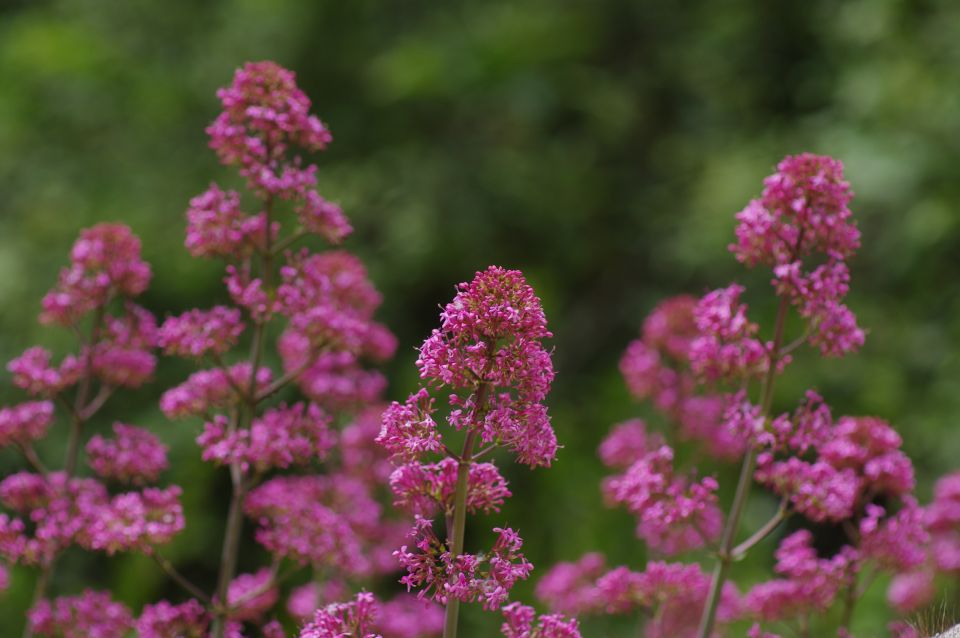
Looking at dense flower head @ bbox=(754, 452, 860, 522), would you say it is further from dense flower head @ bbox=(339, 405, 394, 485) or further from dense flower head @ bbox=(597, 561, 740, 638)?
dense flower head @ bbox=(339, 405, 394, 485)

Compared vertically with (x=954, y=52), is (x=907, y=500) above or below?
below

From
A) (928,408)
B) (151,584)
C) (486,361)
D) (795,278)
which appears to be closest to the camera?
Result: (486,361)

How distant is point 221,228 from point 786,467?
1.59 meters

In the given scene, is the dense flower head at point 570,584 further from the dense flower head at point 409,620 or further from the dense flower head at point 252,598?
the dense flower head at point 252,598

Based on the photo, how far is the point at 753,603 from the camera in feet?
9.66

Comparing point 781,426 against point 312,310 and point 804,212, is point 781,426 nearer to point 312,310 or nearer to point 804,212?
point 804,212

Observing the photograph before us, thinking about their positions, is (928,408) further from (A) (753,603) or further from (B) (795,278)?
(B) (795,278)

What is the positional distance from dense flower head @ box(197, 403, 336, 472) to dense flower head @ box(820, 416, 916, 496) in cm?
138

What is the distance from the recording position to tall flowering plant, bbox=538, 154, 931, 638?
255cm

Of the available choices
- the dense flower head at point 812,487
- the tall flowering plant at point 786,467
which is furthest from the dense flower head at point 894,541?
the dense flower head at point 812,487

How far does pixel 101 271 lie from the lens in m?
3.13

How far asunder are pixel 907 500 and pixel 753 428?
2.07 ft

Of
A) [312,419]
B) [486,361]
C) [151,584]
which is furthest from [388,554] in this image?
[151,584]

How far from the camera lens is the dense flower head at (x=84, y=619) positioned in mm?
2943
